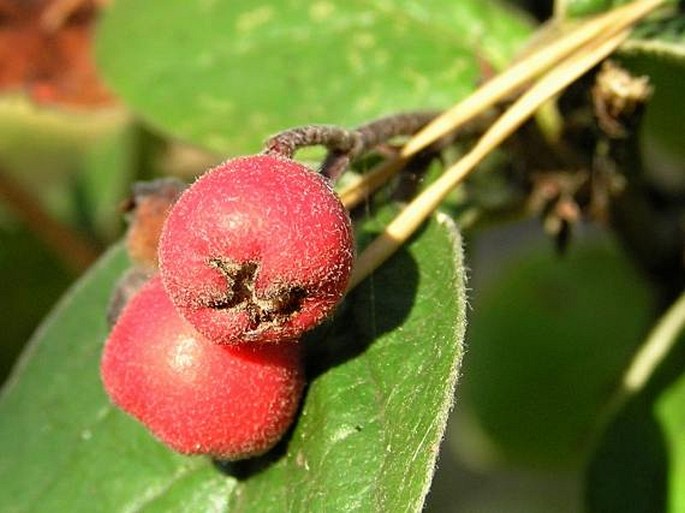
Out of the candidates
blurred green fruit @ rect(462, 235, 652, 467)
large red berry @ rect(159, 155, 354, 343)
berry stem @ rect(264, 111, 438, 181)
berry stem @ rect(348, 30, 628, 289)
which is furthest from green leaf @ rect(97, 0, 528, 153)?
large red berry @ rect(159, 155, 354, 343)

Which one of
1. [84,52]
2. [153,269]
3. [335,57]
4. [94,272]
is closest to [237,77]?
[335,57]

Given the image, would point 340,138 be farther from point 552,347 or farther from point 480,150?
point 552,347

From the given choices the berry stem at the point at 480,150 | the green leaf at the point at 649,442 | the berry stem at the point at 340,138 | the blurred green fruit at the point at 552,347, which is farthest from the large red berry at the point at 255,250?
the blurred green fruit at the point at 552,347

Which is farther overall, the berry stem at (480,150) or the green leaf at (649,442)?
the green leaf at (649,442)

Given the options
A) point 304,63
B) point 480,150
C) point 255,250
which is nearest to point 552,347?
point 304,63

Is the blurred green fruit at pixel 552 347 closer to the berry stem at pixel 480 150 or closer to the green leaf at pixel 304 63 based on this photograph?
the green leaf at pixel 304 63

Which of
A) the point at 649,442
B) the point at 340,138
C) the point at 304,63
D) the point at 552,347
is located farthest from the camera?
the point at 552,347

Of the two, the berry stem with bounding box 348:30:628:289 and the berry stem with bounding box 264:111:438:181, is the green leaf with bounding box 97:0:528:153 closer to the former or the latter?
the berry stem with bounding box 348:30:628:289
